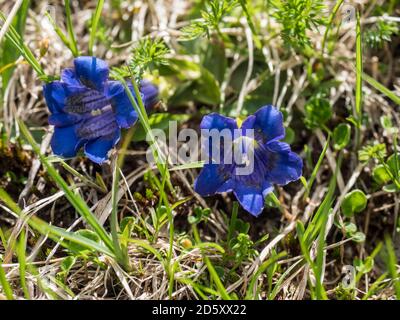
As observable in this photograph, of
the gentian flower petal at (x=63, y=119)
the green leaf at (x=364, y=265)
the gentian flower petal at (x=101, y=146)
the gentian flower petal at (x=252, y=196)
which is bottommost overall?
the green leaf at (x=364, y=265)

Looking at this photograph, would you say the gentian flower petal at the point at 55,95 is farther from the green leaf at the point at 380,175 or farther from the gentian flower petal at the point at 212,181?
the green leaf at the point at 380,175

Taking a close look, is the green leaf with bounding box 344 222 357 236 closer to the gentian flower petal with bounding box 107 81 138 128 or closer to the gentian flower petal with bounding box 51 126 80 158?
the gentian flower petal with bounding box 107 81 138 128

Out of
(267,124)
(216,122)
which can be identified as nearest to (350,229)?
(267,124)

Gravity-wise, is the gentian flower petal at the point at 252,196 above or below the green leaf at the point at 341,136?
below

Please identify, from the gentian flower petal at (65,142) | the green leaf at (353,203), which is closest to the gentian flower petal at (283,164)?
the green leaf at (353,203)

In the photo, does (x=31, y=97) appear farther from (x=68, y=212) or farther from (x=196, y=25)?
(x=196, y=25)

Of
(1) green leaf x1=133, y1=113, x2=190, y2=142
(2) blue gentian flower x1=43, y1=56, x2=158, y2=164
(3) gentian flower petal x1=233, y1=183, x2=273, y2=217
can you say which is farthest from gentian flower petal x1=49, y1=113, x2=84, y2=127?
(3) gentian flower petal x1=233, y1=183, x2=273, y2=217
